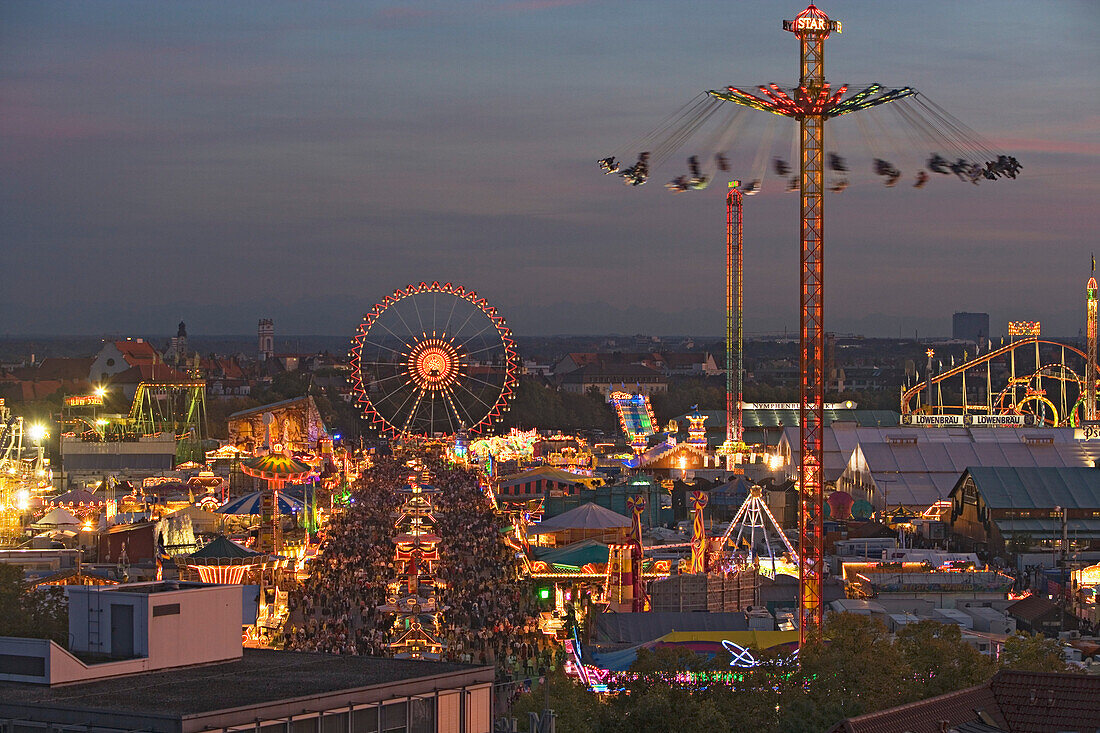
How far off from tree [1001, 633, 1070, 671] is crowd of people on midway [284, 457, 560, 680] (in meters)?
8.26

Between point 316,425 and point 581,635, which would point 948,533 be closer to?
point 581,635

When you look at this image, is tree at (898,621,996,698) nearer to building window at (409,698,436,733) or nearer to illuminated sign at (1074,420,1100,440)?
building window at (409,698,436,733)

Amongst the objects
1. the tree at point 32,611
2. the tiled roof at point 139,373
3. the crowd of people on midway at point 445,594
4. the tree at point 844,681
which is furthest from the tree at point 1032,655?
the tiled roof at point 139,373

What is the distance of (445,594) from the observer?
139ft

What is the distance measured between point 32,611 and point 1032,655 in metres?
17.9

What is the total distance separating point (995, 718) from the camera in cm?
1894

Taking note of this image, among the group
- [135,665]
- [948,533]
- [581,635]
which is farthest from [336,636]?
[948,533]

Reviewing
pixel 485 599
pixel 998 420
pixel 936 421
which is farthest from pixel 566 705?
pixel 998 420

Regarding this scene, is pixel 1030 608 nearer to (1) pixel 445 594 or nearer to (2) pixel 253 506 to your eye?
(1) pixel 445 594

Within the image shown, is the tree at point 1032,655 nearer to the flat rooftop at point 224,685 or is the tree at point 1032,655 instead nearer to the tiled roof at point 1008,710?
the tiled roof at point 1008,710

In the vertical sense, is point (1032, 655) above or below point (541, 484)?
below

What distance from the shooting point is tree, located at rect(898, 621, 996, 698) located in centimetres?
2570

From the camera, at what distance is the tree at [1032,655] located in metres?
26.7

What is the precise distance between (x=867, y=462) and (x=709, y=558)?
24971 mm
